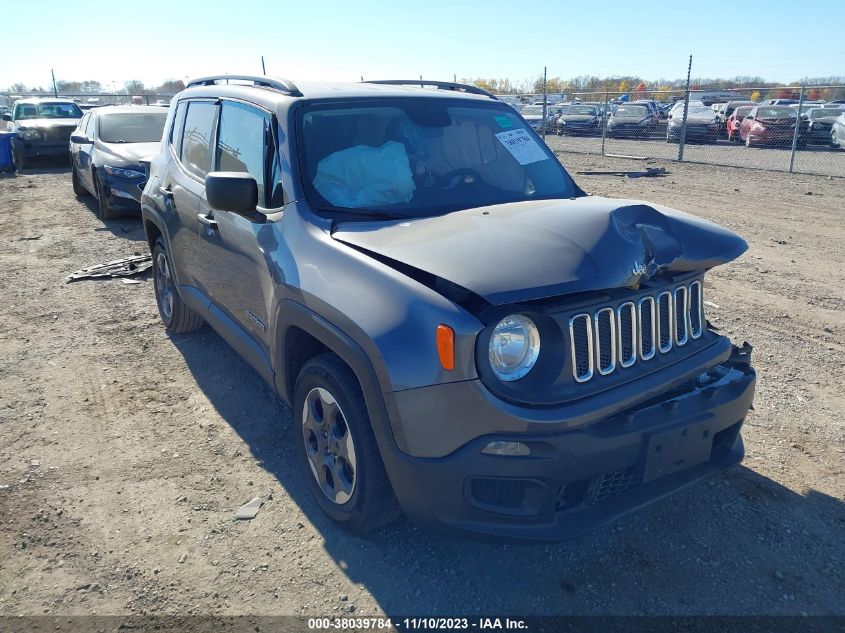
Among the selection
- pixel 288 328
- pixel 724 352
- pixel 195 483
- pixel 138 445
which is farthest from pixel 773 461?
pixel 138 445

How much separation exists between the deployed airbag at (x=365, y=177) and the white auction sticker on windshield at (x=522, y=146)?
756mm

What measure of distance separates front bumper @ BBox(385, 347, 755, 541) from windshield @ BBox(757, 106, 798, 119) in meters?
20.9

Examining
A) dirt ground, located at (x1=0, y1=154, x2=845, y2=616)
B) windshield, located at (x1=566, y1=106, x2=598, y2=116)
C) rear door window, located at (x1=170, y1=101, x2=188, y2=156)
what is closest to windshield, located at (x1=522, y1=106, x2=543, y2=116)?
windshield, located at (x1=566, y1=106, x2=598, y2=116)

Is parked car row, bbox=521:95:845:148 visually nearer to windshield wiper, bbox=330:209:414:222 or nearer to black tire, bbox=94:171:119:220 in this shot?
black tire, bbox=94:171:119:220

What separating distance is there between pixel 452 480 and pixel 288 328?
1179 millimetres

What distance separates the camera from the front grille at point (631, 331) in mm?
2523

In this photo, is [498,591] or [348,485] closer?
[498,591]

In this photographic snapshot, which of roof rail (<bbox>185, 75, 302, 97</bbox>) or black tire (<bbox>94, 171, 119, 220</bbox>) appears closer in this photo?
roof rail (<bbox>185, 75, 302, 97</bbox>)

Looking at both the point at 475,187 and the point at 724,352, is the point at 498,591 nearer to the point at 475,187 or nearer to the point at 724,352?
the point at 724,352

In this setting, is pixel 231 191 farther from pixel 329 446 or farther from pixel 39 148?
pixel 39 148

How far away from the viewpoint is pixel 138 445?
3.95m

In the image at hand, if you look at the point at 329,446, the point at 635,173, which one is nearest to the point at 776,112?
the point at 635,173

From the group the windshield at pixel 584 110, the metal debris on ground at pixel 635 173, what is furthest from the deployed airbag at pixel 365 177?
the windshield at pixel 584 110

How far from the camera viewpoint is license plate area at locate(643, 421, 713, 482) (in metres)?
2.55
